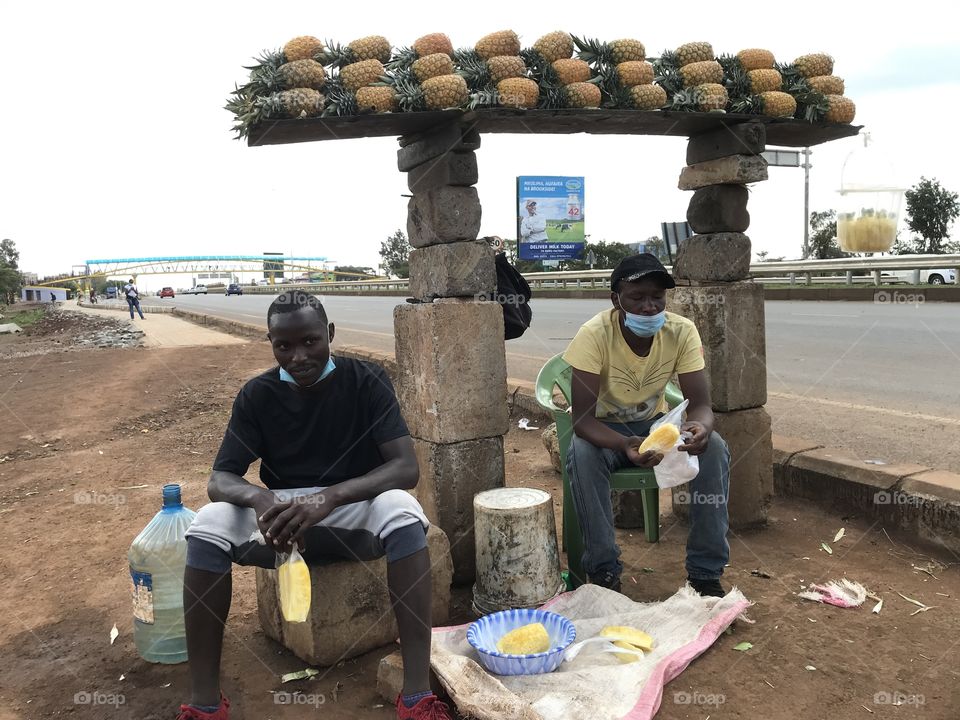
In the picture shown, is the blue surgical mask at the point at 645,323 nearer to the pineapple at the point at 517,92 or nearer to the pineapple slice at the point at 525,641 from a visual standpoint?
the pineapple at the point at 517,92

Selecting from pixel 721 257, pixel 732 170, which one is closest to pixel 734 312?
pixel 721 257

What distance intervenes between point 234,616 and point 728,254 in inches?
128

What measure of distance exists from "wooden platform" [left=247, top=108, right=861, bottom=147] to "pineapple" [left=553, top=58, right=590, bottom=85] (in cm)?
16

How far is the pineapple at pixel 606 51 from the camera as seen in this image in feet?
13.1

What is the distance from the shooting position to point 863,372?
8.24 metres

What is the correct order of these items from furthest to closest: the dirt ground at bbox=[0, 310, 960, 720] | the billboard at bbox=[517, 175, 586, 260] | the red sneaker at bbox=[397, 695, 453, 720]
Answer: the billboard at bbox=[517, 175, 586, 260] → the dirt ground at bbox=[0, 310, 960, 720] → the red sneaker at bbox=[397, 695, 453, 720]

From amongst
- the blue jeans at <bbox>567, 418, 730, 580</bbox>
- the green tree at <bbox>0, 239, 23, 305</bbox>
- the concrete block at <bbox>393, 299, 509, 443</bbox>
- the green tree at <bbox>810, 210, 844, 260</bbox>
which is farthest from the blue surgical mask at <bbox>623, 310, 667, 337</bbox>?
the green tree at <bbox>0, 239, 23, 305</bbox>

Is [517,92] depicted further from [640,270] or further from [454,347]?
[454,347]

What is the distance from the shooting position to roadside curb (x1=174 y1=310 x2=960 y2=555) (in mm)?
3771

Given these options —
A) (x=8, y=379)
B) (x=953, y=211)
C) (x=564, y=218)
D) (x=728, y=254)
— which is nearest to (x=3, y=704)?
(x=728, y=254)

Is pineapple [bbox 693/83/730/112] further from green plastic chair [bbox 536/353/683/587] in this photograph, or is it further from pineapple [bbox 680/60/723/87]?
green plastic chair [bbox 536/353/683/587]

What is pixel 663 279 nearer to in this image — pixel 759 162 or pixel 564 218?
pixel 759 162

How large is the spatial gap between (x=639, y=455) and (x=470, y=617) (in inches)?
43.2

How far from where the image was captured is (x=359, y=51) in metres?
3.63
